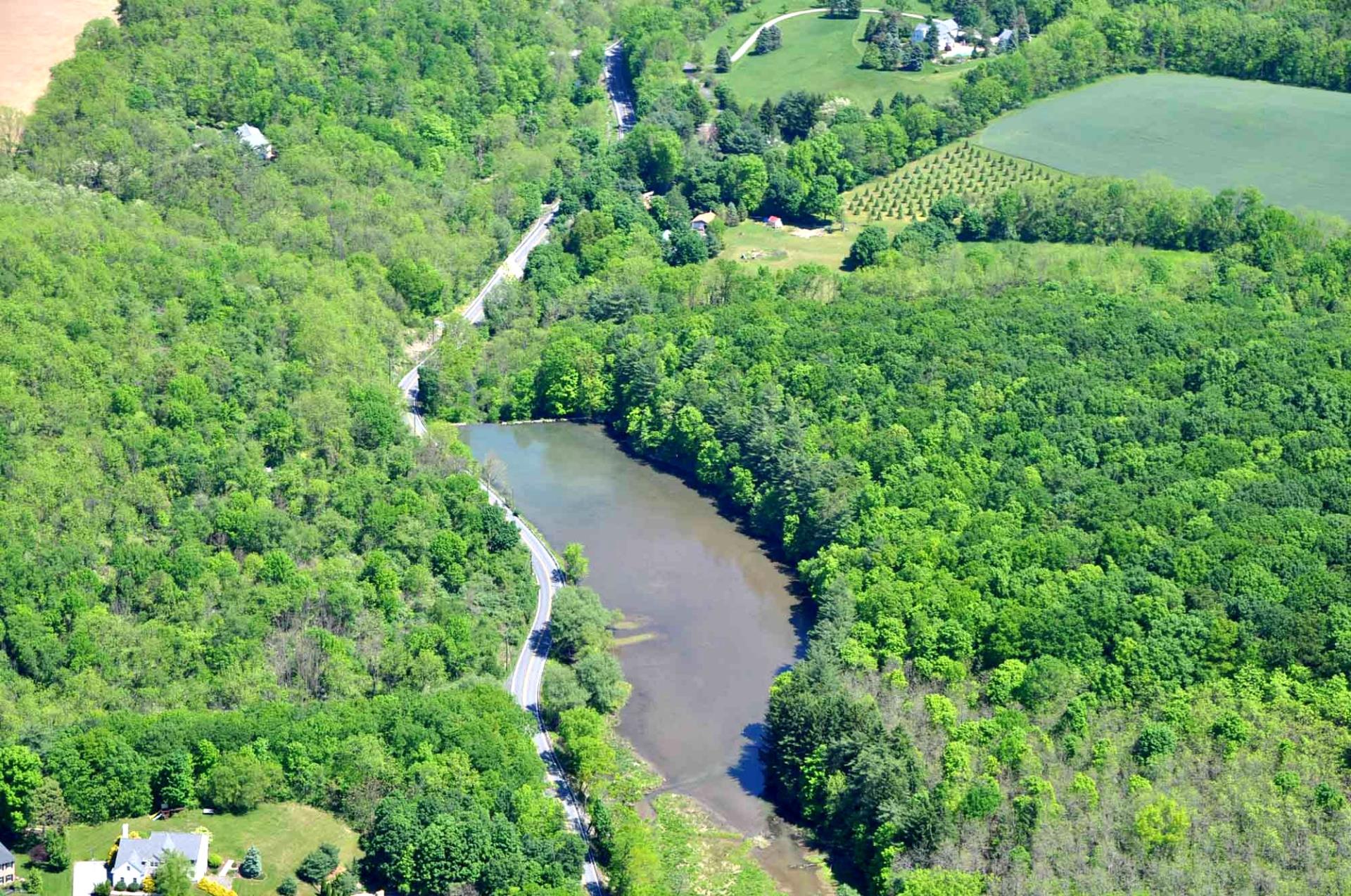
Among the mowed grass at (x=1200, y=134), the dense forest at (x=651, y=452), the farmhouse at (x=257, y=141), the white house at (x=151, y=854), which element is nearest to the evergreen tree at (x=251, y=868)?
the white house at (x=151, y=854)

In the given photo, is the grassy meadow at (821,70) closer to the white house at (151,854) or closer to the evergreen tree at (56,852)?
the white house at (151,854)

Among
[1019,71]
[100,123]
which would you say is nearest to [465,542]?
[100,123]

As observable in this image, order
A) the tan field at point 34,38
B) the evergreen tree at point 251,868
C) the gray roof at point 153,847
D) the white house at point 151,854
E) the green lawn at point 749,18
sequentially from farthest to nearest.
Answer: the green lawn at point 749,18, the tan field at point 34,38, the evergreen tree at point 251,868, the gray roof at point 153,847, the white house at point 151,854

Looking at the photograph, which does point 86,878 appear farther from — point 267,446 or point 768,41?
point 768,41

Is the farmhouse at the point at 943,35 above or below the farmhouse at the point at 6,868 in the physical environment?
above

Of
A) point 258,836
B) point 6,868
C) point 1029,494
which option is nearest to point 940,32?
point 1029,494

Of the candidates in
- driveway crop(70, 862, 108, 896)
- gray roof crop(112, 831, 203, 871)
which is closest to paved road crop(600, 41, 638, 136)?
gray roof crop(112, 831, 203, 871)

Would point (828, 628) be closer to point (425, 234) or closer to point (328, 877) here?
point (328, 877)
